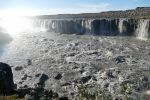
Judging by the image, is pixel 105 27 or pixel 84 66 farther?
pixel 105 27

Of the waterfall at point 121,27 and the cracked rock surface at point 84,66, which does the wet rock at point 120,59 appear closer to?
the cracked rock surface at point 84,66

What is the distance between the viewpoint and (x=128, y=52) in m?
47.8

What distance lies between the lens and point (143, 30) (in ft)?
210

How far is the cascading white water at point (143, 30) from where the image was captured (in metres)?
62.9

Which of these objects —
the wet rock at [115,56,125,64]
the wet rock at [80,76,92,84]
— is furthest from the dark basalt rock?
the wet rock at [115,56,125,64]

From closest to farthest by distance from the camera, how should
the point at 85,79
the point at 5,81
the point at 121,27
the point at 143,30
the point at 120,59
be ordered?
the point at 5,81 < the point at 85,79 < the point at 120,59 < the point at 143,30 < the point at 121,27

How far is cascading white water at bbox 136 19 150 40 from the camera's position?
62.9 metres

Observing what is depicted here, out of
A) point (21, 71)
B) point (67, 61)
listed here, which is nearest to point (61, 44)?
point (67, 61)

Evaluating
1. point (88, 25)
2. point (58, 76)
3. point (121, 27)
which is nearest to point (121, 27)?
point (121, 27)

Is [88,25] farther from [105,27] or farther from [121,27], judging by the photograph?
Result: [121,27]

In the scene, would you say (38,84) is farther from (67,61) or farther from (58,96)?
(67,61)

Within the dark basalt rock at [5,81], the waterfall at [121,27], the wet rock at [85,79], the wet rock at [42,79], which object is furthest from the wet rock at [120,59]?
the waterfall at [121,27]

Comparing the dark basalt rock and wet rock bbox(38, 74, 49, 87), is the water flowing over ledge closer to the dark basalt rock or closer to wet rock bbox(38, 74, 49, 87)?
wet rock bbox(38, 74, 49, 87)

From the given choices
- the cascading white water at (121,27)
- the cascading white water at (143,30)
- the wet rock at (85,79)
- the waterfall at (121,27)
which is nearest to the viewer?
the wet rock at (85,79)
